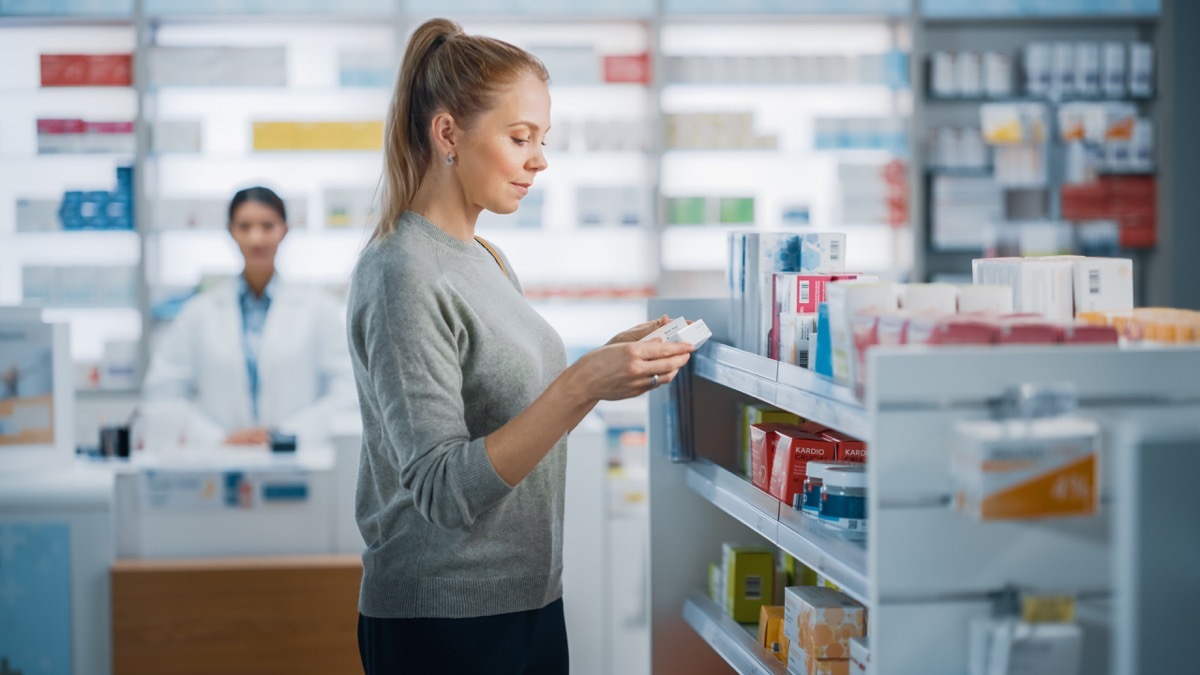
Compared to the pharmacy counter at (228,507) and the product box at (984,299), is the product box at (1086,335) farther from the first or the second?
the pharmacy counter at (228,507)

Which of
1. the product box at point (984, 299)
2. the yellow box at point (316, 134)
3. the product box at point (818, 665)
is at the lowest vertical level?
the product box at point (818, 665)

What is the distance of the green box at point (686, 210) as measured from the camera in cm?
589

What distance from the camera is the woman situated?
170 centimetres

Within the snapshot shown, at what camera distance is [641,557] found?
12.9 feet

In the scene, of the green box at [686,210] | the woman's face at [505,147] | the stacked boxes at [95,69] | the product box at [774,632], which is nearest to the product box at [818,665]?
the product box at [774,632]

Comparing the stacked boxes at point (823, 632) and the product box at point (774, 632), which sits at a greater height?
the stacked boxes at point (823, 632)

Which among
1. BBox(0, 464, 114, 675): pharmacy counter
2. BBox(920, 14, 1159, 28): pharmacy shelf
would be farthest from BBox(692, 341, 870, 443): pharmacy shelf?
BBox(920, 14, 1159, 28): pharmacy shelf

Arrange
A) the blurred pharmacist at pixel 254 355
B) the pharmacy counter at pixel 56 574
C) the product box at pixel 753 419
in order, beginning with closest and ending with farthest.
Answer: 1. the product box at pixel 753 419
2. the pharmacy counter at pixel 56 574
3. the blurred pharmacist at pixel 254 355

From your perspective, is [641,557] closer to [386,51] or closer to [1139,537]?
[1139,537]

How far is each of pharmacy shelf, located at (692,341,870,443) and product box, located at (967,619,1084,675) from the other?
0.29 meters

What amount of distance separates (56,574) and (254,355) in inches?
59.6

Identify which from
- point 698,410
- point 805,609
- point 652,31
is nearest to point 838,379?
point 805,609

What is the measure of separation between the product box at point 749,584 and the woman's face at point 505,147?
3.40ft

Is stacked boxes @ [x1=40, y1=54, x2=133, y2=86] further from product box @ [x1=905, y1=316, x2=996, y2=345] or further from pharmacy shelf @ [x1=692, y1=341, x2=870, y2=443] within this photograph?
product box @ [x1=905, y1=316, x2=996, y2=345]
